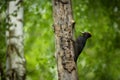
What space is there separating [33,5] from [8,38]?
92.8 inches

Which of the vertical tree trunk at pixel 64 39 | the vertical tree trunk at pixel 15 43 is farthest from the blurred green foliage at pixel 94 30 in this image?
the vertical tree trunk at pixel 64 39

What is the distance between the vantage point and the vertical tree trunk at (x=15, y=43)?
6.82 m

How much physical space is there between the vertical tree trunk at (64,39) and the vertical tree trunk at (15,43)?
253 centimetres

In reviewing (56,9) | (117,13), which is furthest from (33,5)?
(56,9)

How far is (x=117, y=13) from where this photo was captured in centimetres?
1059

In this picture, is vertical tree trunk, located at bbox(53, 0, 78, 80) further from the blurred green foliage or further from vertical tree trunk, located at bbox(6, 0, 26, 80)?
the blurred green foliage

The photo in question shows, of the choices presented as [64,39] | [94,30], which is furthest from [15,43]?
[94,30]

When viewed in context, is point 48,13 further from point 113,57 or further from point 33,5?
point 113,57

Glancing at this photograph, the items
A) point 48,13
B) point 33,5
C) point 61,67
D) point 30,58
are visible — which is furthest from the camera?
point 30,58

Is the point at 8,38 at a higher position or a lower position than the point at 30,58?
higher

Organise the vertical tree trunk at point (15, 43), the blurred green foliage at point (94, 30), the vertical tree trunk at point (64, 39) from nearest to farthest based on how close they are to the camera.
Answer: the vertical tree trunk at point (64, 39) → the vertical tree trunk at point (15, 43) → the blurred green foliage at point (94, 30)

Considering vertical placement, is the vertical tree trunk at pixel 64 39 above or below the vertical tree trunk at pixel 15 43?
above

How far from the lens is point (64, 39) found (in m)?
4.43

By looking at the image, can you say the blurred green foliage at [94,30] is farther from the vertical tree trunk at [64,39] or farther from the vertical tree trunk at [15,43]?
the vertical tree trunk at [64,39]
